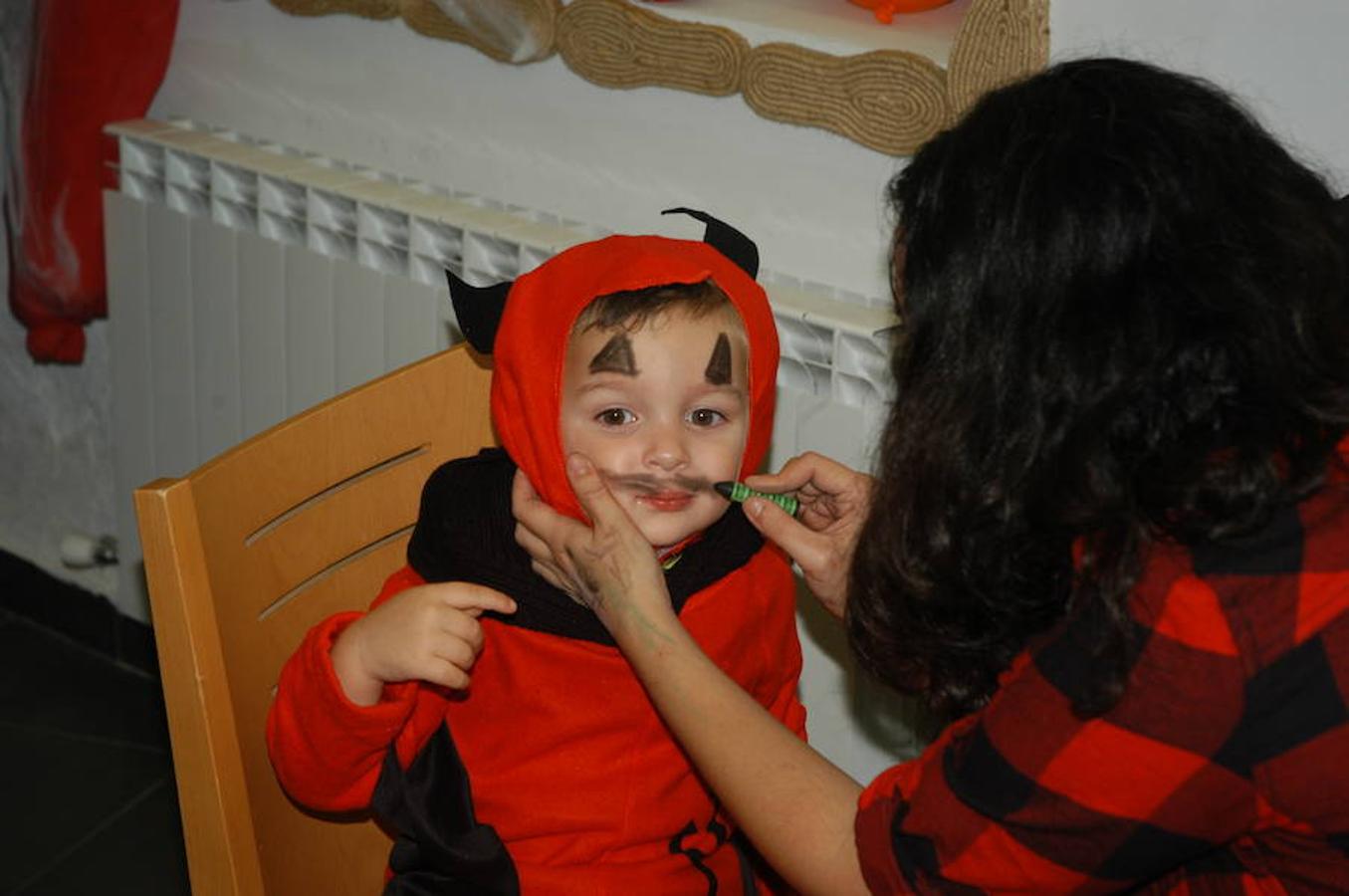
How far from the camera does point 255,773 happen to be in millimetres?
1188

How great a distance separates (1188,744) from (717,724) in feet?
1.09

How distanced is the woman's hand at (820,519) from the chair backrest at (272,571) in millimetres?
339

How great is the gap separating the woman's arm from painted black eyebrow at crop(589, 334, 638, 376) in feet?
0.26

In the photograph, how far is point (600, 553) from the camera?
1.14m

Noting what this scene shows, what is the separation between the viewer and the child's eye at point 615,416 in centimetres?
120

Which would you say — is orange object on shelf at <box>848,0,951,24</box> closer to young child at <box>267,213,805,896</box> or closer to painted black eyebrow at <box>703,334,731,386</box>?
young child at <box>267,213,805,896</box>

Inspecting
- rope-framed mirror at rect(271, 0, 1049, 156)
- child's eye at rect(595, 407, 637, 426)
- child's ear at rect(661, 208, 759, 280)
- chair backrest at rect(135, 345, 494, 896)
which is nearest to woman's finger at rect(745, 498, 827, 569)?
child's eye at rect(595, 407, 637, 426)

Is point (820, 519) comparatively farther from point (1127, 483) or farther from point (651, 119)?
point (651, 119)


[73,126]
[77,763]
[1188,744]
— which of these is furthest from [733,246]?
[77,763]

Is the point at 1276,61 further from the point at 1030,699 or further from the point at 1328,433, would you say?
the point at 1030,699

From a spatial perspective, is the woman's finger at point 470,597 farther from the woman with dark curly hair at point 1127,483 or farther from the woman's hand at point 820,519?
the woman with dark curly hair at point 1127,483

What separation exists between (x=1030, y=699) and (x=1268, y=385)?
24 centimetres

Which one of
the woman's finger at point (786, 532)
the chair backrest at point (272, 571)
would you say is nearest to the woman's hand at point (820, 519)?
the woman's finger at point (786, 532)

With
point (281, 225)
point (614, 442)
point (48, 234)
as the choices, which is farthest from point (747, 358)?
point (48, 234)
